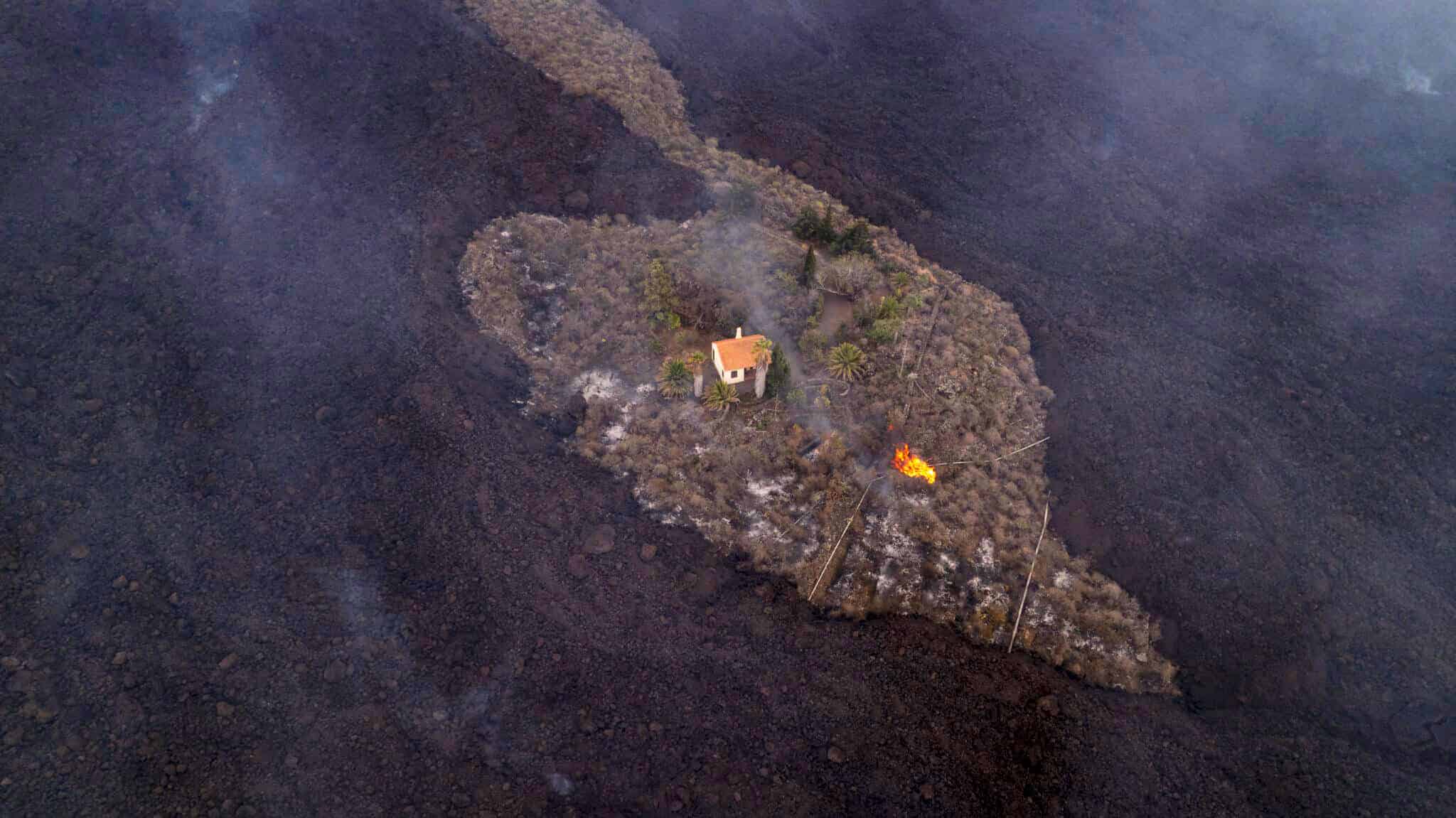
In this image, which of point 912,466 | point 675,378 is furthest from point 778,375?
point 912,466

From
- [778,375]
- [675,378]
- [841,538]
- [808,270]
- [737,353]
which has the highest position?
[808,270]

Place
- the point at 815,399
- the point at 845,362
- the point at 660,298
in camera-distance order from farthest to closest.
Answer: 1. the point at 660,298
2. the point at 845,362
3. the point at 815,399

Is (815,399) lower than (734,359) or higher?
lower

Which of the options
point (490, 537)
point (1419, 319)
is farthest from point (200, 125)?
point (1419, 319)

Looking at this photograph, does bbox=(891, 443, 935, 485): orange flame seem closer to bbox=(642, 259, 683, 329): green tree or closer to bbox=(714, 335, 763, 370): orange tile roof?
bbox=(714, 335, 763, 370): orange tile roof

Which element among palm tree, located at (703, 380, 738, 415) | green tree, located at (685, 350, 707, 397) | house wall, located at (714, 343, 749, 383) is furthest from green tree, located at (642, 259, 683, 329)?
palm tree, located at (703, 380, 738, 415)

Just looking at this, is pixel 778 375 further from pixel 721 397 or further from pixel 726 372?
pixel 721 397

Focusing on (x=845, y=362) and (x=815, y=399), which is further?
(x=845, y=362)
